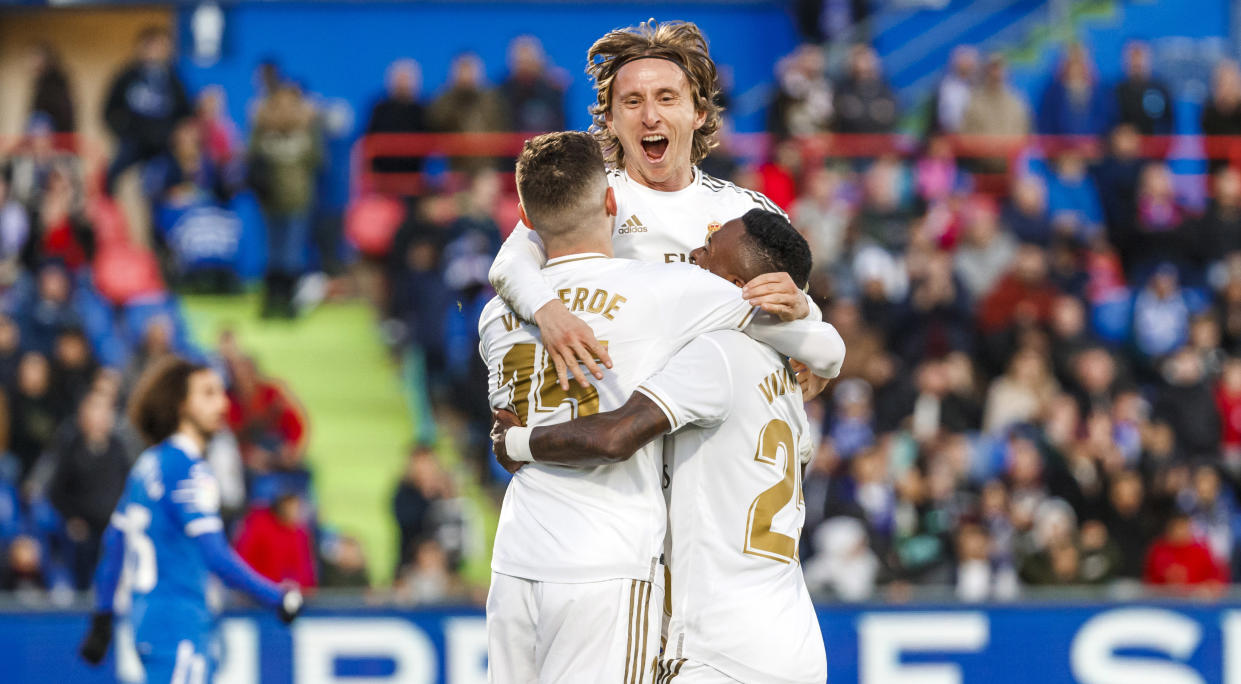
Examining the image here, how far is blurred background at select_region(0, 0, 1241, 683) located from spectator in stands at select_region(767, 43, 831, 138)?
1.2 inches

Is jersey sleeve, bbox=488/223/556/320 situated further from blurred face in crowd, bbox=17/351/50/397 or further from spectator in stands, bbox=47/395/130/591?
blurred face in crowd, bbox=17/351/50/397

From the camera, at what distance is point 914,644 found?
26.8 feet

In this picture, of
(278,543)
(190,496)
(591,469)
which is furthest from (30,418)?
(591,469)

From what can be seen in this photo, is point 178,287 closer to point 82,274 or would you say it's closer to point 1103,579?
point 82,274

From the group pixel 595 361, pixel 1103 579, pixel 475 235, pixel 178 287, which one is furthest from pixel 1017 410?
pixel 595 361

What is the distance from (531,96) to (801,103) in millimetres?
2391

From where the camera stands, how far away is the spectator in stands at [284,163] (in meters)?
14.7

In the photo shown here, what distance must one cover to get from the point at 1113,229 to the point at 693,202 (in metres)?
10.2

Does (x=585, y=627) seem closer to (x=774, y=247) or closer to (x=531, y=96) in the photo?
(x=774, y=247)

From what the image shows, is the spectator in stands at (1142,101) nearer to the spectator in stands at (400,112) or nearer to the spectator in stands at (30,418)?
the spectator in stands at (400,112)

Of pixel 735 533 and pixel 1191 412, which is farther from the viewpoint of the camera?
pixel 1191 412

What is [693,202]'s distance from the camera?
563 cm

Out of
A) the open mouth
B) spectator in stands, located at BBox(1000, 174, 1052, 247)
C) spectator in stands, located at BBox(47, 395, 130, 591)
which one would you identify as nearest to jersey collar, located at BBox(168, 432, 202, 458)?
the open mouth

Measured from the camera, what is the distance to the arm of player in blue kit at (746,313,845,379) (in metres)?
4.88
